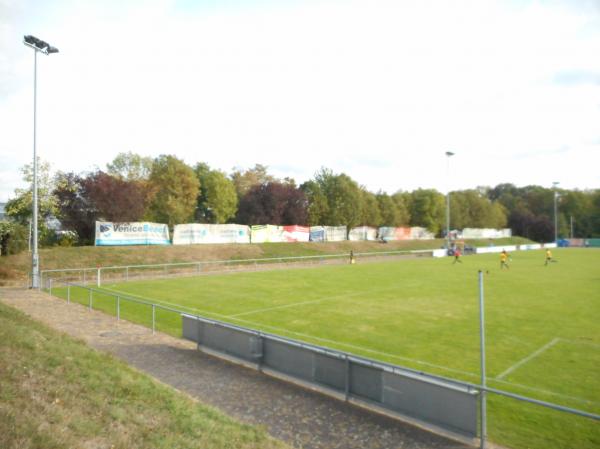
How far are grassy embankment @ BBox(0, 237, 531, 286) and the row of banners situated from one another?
107 cm

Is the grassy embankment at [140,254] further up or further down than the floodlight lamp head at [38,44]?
further down

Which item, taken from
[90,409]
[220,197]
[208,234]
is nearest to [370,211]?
[220,197]

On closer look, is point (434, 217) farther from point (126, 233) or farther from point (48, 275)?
point (48, 275)

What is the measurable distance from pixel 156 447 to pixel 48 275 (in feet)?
85.6

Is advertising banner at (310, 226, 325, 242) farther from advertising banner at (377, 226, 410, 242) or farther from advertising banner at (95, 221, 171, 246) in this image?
advertising banner at (95, 221, 171, 246)

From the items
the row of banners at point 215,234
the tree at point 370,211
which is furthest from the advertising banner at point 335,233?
the tree at point 370,211

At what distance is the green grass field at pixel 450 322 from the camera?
860 centimetres

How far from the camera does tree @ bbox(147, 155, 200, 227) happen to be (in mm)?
53875

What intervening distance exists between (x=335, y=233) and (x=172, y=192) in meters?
22.9

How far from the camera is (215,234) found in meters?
42.9

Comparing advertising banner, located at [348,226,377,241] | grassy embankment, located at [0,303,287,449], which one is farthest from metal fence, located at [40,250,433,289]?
advertising banner, located at [348,226,377,241]

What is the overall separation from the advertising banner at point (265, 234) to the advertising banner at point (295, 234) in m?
0.87

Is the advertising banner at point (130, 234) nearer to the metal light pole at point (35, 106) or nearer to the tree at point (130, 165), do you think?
the metal light pole at point (35, 106)

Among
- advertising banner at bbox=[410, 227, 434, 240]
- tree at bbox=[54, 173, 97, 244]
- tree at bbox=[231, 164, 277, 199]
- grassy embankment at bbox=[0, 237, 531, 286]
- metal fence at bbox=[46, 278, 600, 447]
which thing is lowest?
metal fence at bbox=[46, 278, 600, 447]
